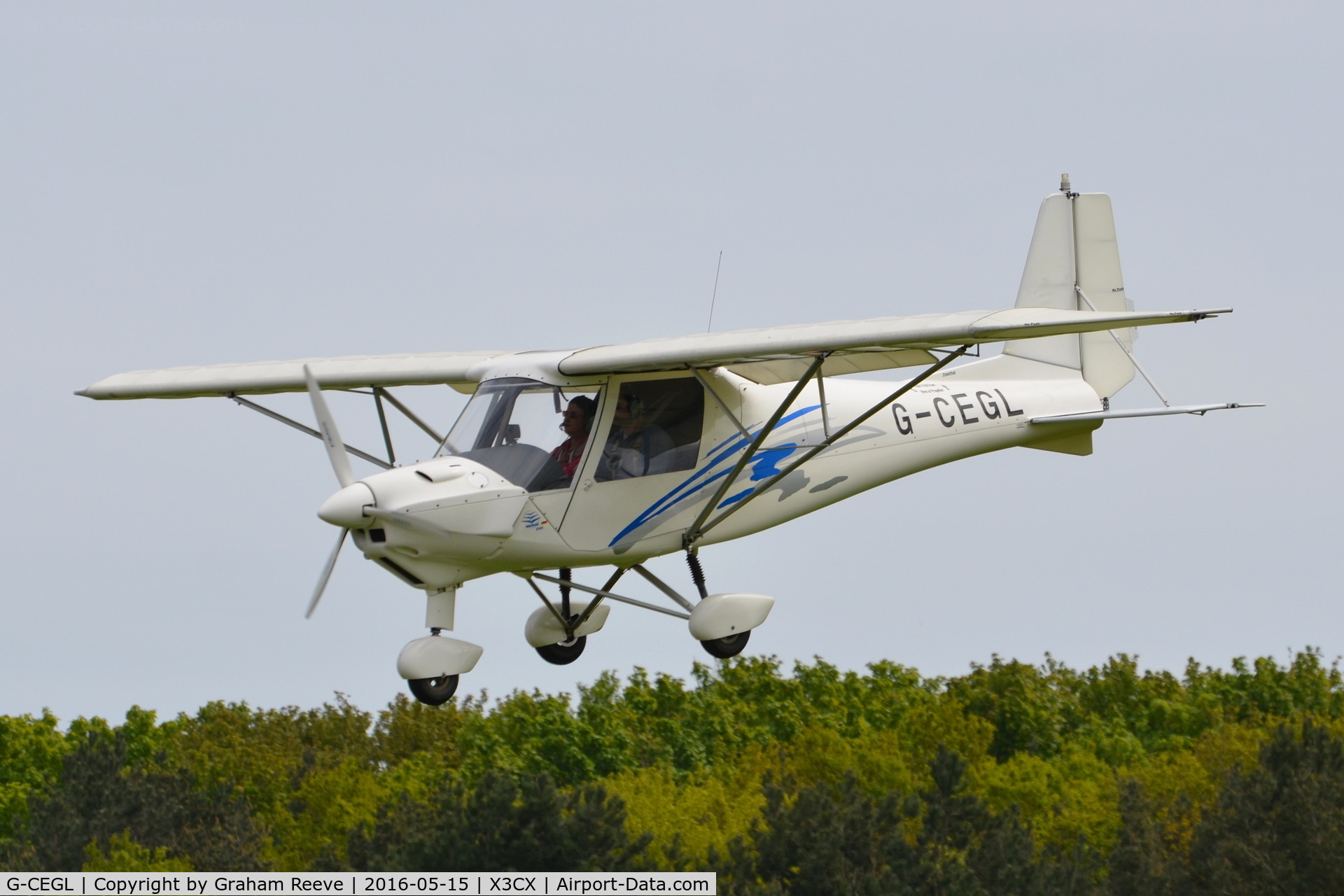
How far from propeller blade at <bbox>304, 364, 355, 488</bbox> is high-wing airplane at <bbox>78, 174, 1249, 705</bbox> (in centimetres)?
2

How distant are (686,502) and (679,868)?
31772 millimetres

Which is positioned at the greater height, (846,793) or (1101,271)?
(1101,271)

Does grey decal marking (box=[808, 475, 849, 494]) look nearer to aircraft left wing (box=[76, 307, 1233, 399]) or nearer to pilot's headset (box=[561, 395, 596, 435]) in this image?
aircraft left wing (box=[76, 307, 1233, 399])

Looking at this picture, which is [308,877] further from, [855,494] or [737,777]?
[855,494]

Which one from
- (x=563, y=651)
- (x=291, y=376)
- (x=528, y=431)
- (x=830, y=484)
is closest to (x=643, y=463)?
(x=528, y=431)

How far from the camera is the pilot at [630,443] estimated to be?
1636cm

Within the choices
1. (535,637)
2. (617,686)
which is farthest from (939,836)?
(535,637)

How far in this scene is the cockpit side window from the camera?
1642 centimetres

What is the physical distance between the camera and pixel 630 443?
16562 millimetres

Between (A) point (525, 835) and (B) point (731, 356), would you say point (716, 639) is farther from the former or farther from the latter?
(A) point (525, 835)

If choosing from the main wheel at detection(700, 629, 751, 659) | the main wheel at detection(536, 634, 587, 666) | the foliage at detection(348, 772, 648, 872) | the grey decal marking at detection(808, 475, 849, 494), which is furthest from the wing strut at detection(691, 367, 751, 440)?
the foliage at detection(348, 772, 648, 872)

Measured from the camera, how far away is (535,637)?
1783cm

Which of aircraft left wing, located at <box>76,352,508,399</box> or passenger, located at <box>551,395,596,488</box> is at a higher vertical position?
aircraft left wing, located at <box>76,352,508,399</box>

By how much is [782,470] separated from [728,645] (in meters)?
1.78
